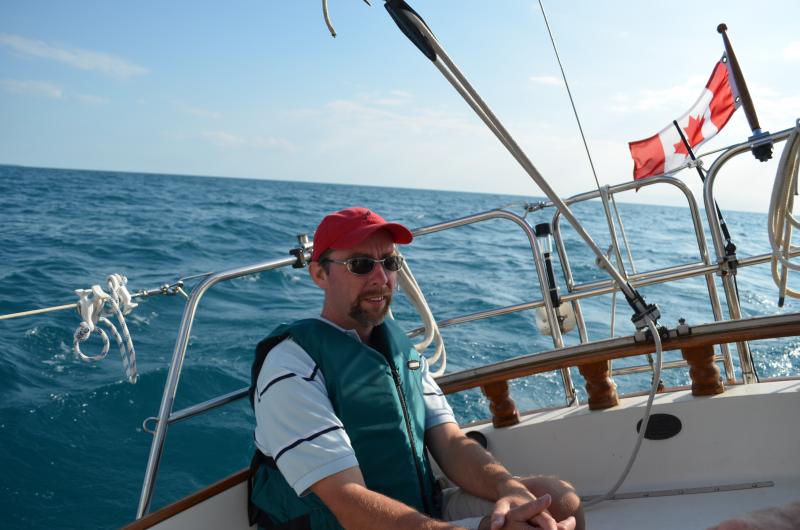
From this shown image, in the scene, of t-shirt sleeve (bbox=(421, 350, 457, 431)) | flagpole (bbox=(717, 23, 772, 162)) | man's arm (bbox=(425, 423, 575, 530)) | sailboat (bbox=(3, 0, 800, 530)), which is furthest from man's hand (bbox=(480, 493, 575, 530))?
flagpole (bbox=(717, 23, 772, 162))

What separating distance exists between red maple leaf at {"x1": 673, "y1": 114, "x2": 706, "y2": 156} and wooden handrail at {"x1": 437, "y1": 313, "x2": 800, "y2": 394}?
8.39 ft

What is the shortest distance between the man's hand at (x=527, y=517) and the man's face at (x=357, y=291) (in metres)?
0.58

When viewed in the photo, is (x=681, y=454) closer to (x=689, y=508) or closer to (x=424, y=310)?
(x=689, y=508)

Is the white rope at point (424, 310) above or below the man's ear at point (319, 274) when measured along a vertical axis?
below

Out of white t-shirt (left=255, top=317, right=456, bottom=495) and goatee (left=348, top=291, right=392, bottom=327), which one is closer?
white t-shirt (left=255, top=317, right=456, bottom=495)

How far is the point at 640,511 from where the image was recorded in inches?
73.0

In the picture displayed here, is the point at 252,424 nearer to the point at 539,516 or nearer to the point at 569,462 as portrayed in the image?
the point at 569,462

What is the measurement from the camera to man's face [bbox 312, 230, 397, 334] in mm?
1725

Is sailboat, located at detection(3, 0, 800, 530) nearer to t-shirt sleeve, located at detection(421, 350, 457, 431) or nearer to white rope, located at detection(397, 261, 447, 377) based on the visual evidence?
t-shirt sleeve, located at detection(421, 350, 457, 431)

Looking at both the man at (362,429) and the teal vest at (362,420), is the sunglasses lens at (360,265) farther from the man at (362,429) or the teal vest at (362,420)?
the teal vest at (362,420)

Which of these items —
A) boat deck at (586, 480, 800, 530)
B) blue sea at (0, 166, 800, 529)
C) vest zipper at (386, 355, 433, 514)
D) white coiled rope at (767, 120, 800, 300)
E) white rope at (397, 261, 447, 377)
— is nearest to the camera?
vest zipper at (386, 355, 433, 514)

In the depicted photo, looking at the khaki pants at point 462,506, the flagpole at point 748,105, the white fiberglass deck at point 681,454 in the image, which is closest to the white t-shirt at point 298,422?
the khaki pants at point 462,506

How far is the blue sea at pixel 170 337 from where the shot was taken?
339cm

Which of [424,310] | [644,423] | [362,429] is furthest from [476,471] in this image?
[424,310]
